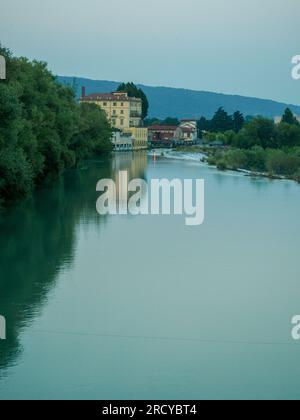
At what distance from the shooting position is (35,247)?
917 cm

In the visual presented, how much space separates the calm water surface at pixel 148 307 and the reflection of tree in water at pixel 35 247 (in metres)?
0.02

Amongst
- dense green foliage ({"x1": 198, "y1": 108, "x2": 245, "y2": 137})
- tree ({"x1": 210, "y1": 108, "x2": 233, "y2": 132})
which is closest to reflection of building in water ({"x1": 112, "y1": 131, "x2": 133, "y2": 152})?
dense green foliage ({"x1": 198, "y1": 108, "x2": 245, "y2": 137})

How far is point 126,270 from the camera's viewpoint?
25.9 ft

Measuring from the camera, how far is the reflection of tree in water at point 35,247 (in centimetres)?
633

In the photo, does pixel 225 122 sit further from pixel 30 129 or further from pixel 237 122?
pixel 30 129

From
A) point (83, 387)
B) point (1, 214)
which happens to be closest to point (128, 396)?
point (83, 387)

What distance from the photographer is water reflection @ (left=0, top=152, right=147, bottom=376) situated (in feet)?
20.7

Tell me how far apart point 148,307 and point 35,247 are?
2.87 meters

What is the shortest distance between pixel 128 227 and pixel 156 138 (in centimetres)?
3800

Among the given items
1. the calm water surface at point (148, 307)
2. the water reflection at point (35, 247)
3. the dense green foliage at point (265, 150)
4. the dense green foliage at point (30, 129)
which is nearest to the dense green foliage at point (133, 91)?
the dense green foliage at point (265, 150)

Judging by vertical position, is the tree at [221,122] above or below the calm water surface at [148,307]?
above

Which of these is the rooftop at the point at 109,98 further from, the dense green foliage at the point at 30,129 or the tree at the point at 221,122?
the dense green foliage at the point at 30,129

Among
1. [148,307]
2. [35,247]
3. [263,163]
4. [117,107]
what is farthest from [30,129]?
[117,107]

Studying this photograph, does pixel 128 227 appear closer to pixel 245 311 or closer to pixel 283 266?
pixel 283 266
